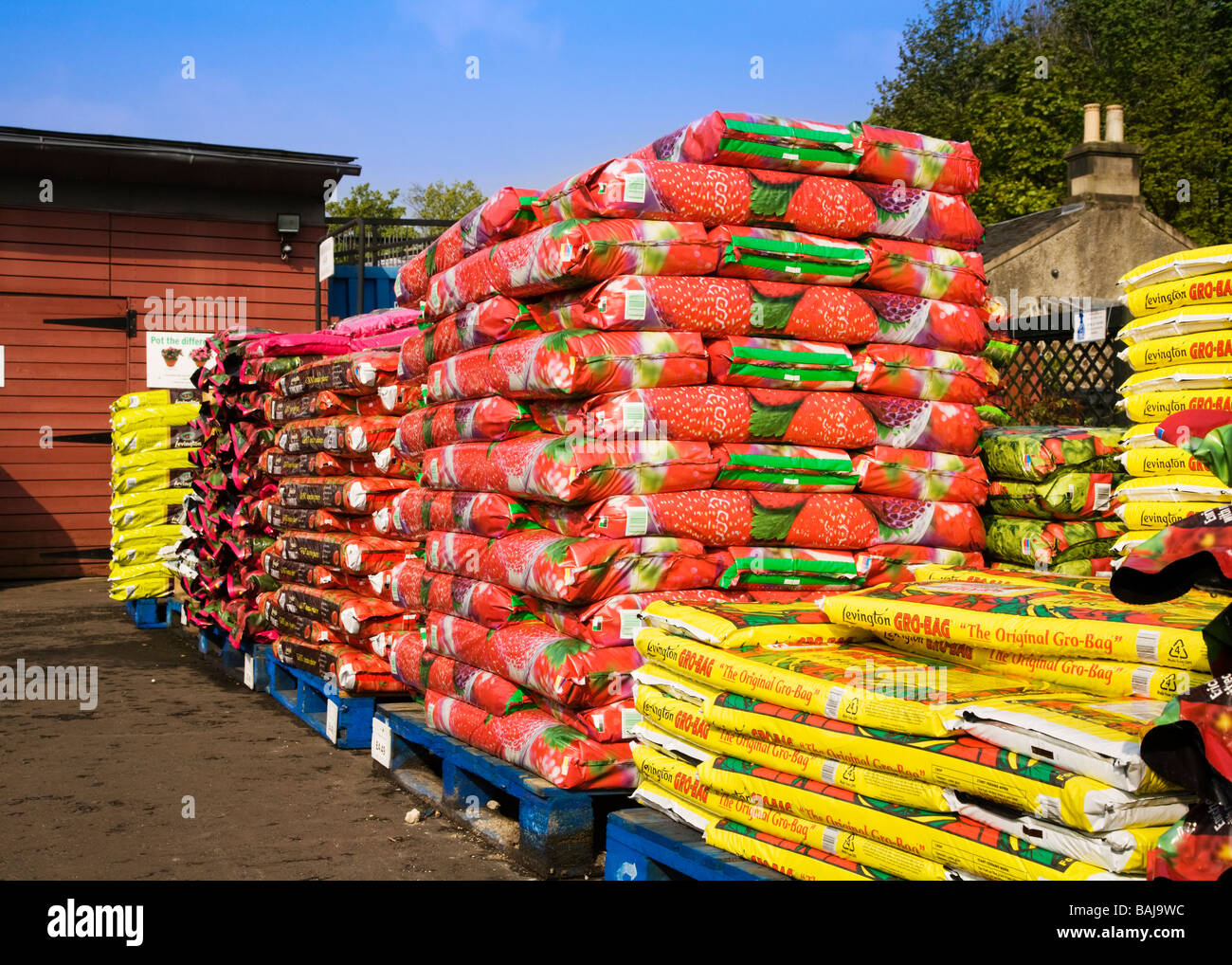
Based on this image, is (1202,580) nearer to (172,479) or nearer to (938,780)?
(938,780)

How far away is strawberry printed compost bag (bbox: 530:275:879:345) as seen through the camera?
13.3ft

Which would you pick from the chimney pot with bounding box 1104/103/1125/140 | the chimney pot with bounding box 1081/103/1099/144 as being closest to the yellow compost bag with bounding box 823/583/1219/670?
the chimney pot with bounding box 1081/103/1099/144

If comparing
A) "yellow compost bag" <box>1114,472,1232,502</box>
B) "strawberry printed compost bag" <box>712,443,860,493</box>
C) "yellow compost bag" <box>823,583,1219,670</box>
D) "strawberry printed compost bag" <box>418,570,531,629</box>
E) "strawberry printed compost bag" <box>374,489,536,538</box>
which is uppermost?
"strawberry printed compost bag" <box>712,443,860,493</box>

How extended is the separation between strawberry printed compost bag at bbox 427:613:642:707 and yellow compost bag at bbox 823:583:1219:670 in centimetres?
107

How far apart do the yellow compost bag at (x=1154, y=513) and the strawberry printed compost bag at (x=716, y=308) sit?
1.18 m

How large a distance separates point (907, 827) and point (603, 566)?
1662 mm

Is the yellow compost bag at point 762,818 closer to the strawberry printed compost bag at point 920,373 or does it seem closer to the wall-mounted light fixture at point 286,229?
the strawberry printed compost bag at point 920,373

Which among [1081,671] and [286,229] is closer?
[1081,671]

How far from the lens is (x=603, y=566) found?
400cm

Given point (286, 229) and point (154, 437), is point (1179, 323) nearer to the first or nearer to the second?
point (154, 437)

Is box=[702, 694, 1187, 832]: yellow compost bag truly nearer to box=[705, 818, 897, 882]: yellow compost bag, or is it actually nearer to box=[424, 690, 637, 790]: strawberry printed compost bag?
box=[705, 818, 897, 882]: yellow compost bag

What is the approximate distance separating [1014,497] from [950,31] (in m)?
38.5

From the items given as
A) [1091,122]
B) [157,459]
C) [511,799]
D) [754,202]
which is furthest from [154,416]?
[1091,122]
